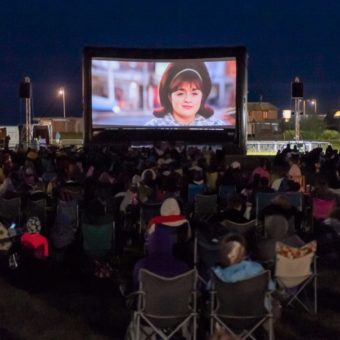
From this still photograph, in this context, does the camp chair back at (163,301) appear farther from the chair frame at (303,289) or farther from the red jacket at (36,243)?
the red jacket at (36,243)

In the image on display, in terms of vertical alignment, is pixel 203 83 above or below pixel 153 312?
above

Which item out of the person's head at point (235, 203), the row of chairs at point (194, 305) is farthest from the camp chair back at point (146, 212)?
the row of chairs at point (194, 305)

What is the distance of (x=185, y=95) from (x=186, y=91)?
0.47 feet

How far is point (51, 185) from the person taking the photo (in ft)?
37.7

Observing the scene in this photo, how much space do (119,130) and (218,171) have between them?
42.1ft

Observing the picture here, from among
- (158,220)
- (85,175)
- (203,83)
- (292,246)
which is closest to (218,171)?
(85,175)

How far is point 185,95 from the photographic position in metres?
24.1

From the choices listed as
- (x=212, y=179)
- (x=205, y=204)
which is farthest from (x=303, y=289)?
(x=212, y=179)

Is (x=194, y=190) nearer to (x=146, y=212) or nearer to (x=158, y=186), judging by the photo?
(x=158, y=186)

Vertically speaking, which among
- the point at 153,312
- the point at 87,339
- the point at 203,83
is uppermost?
the point at 203,83

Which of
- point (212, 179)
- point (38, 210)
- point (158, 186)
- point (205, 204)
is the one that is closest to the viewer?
point (38, 210)

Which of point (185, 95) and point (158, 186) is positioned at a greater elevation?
point (185, 95)

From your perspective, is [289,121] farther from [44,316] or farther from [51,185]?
[44,316]

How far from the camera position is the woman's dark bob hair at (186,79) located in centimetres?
2428
